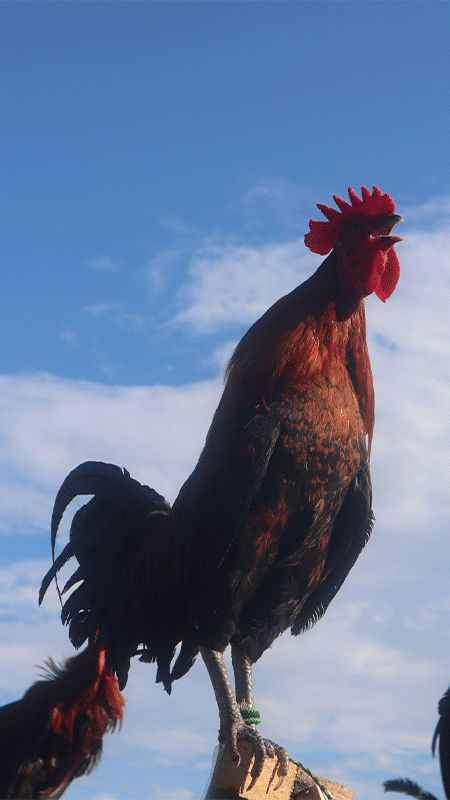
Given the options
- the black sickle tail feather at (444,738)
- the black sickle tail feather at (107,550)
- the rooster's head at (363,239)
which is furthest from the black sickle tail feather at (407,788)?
the rooster's head at (363,239)

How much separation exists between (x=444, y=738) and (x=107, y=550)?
88.3 inches

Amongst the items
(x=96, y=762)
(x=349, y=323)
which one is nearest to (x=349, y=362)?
(x=349, y=323)

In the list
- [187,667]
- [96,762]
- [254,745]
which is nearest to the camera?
[96,762]

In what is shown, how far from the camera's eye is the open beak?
258 inches

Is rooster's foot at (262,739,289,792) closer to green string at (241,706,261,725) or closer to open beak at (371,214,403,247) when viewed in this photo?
green string at (241,706,261,725)

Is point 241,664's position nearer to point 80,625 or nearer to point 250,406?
point 80,625

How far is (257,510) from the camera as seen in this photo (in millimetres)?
5891

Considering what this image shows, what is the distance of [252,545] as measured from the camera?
5898 millimetres

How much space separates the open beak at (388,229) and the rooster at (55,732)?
3171 millimetres

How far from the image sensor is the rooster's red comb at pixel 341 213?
6.71m

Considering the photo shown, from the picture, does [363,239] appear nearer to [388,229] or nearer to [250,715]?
[388,229]

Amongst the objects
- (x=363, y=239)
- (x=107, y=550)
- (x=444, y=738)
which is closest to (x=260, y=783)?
(x=444, y=738)

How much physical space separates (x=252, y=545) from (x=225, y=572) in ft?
0.69

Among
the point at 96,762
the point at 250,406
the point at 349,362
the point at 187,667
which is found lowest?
the point at 96,762
